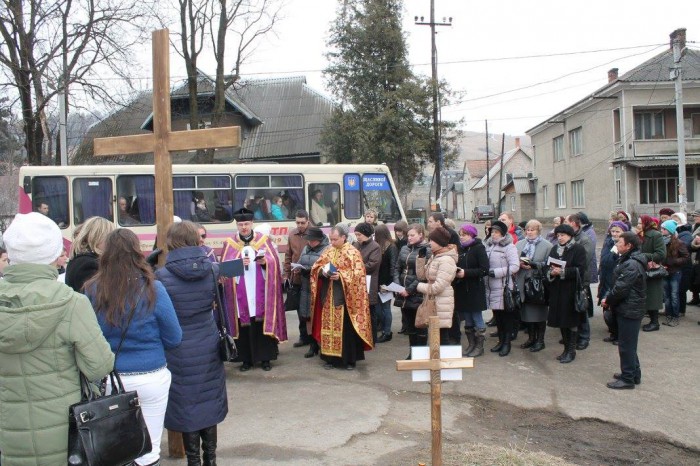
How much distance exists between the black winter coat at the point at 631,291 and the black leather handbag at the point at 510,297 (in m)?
1.44

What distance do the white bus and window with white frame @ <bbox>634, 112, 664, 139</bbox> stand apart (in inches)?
883

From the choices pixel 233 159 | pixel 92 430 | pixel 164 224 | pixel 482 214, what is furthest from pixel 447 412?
pixel 482 214

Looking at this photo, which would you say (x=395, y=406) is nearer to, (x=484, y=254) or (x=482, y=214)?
(x=484, y=254)

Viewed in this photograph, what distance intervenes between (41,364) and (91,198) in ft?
37.4

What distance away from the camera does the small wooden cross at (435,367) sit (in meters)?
4.00

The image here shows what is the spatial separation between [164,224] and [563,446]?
389cm

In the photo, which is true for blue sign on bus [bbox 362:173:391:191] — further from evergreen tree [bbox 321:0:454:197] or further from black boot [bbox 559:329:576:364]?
evergreen tree [bbox 321:0:454:197]

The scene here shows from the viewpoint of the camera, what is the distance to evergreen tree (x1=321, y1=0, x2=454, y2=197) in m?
27.9

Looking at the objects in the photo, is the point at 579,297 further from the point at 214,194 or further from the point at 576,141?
the point at 576,141

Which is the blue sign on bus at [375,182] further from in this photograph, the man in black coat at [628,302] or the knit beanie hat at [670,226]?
the man in black coat at [628,302]

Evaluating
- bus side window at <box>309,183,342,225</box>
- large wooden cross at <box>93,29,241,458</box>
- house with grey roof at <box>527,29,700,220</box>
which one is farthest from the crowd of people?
house with grey roof at <box>527,29,700,220</box>

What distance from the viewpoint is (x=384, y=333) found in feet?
29.7

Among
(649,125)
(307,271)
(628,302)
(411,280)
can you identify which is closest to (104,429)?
(411,280)

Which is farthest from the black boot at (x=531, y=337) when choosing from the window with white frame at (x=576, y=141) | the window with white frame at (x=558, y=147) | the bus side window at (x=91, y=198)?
the window with white frame at (x=558, y=147)
